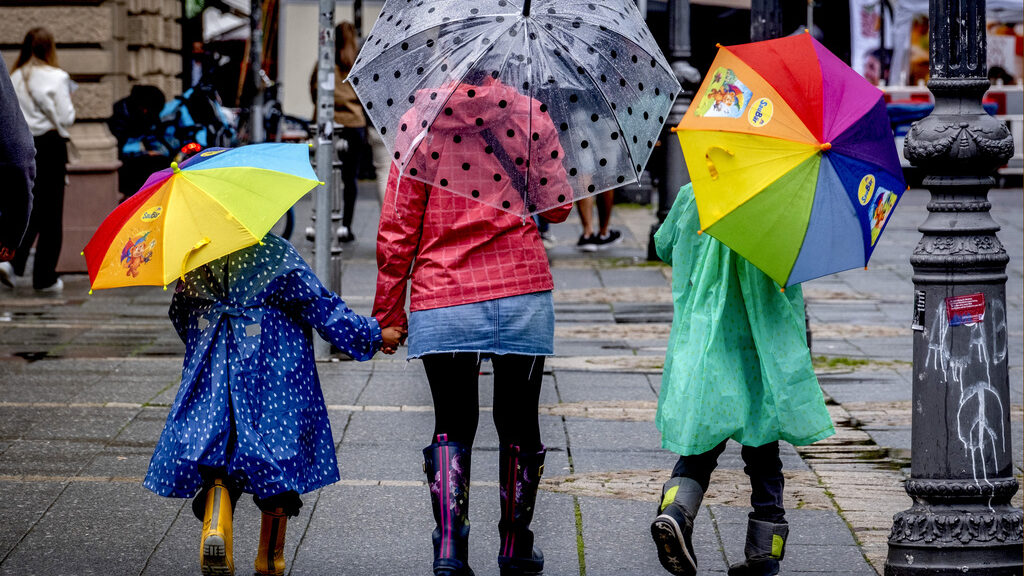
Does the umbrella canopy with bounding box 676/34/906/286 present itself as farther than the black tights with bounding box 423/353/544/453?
No

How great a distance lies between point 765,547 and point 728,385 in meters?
0.53

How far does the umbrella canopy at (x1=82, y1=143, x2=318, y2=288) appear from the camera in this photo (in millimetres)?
4195

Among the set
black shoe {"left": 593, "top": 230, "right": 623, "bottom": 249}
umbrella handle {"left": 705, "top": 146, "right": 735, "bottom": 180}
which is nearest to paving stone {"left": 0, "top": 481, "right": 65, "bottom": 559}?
umbrella handle {"left": 705, "top": 146, "right": 735, "bottom": 180}

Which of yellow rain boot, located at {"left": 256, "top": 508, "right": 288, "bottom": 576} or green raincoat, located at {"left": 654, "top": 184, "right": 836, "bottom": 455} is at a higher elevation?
green raincoat, located at {"left": 654, "top": 184, "right": 836, "bottom": 455}

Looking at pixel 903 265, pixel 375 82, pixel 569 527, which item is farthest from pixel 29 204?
pixel 903 265

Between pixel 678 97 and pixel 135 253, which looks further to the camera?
pixel 678 97

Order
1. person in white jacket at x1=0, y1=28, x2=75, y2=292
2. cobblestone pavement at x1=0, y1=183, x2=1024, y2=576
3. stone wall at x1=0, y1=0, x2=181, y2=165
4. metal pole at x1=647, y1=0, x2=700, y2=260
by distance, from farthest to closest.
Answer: stone wall at x1=0, y1=0, x2=181, y2=165
metal pole at x1=647, y1=0, x2=700, y2=260
person in white jacket at x1=0, y1=28, x2=75, y2=292
cobblestone pavement at x1=0, y1=183, x2=1024, y2=576

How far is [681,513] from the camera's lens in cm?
440

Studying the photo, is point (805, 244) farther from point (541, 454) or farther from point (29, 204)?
point (29, 204)

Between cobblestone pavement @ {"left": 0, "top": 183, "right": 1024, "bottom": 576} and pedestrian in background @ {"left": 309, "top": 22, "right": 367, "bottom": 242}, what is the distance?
11.7ft

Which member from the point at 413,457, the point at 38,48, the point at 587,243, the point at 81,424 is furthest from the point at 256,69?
the point at 413,457

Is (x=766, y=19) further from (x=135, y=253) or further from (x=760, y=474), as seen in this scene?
(x=135, y=253)

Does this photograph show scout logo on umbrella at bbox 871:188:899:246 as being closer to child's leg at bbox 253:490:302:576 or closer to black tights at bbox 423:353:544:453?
black tights at bbox 423:353:544:453

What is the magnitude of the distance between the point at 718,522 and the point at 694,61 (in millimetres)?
23194
